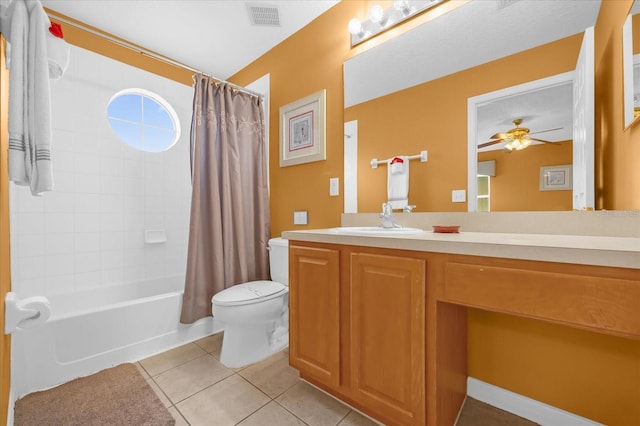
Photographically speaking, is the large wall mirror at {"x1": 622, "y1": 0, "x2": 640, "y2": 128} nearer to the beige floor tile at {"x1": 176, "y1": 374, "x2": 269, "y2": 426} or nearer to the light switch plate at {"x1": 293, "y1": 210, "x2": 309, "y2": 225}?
the light switch plate at {"x1": 293, "y1": 210, "x2": 309, "y2": 225}

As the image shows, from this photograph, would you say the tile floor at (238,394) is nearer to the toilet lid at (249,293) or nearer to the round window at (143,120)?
the toilet lid at (249,293)

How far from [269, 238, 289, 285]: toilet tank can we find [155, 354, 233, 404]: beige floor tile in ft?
2.14

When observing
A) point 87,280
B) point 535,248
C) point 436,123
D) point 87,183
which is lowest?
point 87,280

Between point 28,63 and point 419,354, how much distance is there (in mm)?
1748

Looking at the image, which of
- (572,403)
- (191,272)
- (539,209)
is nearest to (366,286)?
(539,209)

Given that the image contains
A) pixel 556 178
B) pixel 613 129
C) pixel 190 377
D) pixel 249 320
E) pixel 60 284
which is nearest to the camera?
pixel 613 129

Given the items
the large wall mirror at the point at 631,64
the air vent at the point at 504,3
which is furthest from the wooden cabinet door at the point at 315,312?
the air vent at the point at 504,3

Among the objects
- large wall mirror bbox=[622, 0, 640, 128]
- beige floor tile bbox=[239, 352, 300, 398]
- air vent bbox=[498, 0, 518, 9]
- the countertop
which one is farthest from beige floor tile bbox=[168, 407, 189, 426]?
air vent bbox=[498, 0, 518, 9]

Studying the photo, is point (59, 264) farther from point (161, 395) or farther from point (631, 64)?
point (631, 64)

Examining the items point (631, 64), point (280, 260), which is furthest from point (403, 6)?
point (280, 260)

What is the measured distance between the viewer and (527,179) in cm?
116

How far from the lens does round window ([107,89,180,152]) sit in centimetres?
227

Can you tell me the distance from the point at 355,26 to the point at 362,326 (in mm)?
1775

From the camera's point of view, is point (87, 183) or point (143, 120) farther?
point (143, 120)
